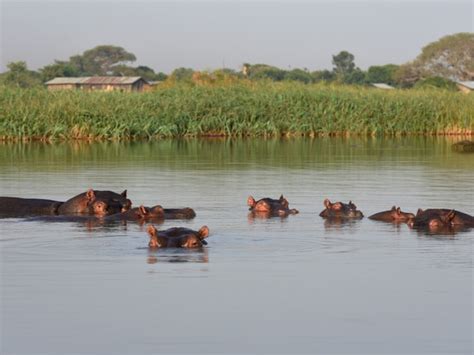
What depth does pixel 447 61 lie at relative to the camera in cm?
9100

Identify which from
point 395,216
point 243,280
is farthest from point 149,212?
point 243,280

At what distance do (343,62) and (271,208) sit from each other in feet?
325

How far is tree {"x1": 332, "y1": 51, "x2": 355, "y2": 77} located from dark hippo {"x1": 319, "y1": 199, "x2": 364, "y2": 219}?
320 ft

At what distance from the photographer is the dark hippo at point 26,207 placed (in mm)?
14992

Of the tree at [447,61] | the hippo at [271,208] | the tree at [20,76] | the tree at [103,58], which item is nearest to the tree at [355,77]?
the tree at [447,61]

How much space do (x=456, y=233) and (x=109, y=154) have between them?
51.8 ft

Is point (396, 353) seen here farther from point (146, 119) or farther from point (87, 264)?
point (146, 119)

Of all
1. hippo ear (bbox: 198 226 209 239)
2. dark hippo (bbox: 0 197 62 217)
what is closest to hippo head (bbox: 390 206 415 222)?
hippo ear (bbox: 198 226 209 239)

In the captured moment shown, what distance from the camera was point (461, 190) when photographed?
18.8 meters

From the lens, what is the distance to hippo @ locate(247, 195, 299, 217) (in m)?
15.2

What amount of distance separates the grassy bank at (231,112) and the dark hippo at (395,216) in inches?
852

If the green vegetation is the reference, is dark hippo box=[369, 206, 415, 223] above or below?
below

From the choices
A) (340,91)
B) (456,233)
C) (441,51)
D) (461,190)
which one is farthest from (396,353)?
(441,51)

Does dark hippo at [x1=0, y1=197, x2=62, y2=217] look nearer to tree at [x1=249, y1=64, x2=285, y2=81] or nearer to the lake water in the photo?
the lake water
